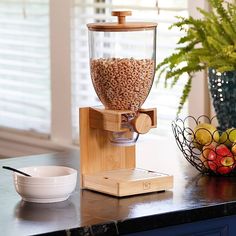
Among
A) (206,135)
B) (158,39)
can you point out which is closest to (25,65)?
(158,39)

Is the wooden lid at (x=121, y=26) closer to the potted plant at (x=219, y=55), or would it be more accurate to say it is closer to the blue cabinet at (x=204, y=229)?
the potted plant at (x=219, y=55)

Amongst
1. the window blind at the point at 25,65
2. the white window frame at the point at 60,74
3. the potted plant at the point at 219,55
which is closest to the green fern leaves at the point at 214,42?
the potted plant at the point at 219,55

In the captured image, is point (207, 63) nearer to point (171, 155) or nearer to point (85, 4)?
point (171, 155)

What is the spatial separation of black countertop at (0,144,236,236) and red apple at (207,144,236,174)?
0.09 feet

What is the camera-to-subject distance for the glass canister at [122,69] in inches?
87.8

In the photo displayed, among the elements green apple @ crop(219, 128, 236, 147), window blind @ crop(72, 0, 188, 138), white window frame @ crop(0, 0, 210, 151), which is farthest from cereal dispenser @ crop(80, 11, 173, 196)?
white window frame @ crop(0, 0, 210, 151)

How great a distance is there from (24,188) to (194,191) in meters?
0.43

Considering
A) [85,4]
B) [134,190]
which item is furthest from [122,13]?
[85,4]

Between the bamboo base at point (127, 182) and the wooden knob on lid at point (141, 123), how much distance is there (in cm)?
12

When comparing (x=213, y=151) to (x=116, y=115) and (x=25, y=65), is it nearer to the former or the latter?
(x=116, y=115)

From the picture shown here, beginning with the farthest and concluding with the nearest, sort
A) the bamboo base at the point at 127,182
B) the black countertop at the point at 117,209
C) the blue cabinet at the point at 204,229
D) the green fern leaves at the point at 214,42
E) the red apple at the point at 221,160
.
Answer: the green fern leaves at the point at 214,42
the red apple at the point at 221,160
the bamboo base at the point at 127,182
the blue cabinet at the point at 204,229
the black countertop at the point at 117,209

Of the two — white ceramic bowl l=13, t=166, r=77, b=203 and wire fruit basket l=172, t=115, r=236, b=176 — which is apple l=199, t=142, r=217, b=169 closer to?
wire fruit basket l=172, t=115, r=236, b=176

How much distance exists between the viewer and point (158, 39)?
350cm

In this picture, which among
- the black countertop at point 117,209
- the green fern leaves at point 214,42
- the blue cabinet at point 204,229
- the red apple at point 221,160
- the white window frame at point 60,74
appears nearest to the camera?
the black countertop at point 117,209
